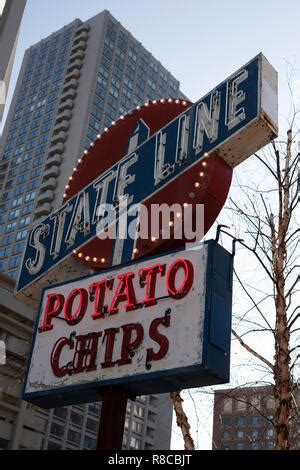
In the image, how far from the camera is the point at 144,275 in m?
8.51

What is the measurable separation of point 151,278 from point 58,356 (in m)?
1.80

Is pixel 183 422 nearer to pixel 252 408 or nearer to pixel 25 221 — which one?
pixel 252 408

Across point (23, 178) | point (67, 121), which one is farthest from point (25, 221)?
point (67, 121)

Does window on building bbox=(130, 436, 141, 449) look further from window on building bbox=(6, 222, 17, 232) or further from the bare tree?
the bare tree

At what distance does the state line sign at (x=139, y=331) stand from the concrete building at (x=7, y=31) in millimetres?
6137

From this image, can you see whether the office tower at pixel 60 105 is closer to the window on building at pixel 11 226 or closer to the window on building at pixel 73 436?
the window on building at pixel 11 226

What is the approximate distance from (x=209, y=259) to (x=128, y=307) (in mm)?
1351

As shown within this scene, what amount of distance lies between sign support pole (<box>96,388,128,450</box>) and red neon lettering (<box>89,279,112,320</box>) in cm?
114

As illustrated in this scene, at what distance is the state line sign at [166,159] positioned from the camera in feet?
28.6

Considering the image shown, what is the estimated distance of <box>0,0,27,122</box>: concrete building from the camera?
13.6 m

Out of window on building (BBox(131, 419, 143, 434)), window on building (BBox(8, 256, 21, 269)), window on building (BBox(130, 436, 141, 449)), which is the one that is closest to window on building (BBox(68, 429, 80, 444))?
window on building (BBox(130, 436, 141, 449))

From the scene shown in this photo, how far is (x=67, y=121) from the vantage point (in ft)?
389

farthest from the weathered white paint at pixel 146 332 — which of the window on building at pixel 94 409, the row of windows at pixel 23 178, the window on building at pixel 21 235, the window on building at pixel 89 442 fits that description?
the row of windows at pixel 23 178
